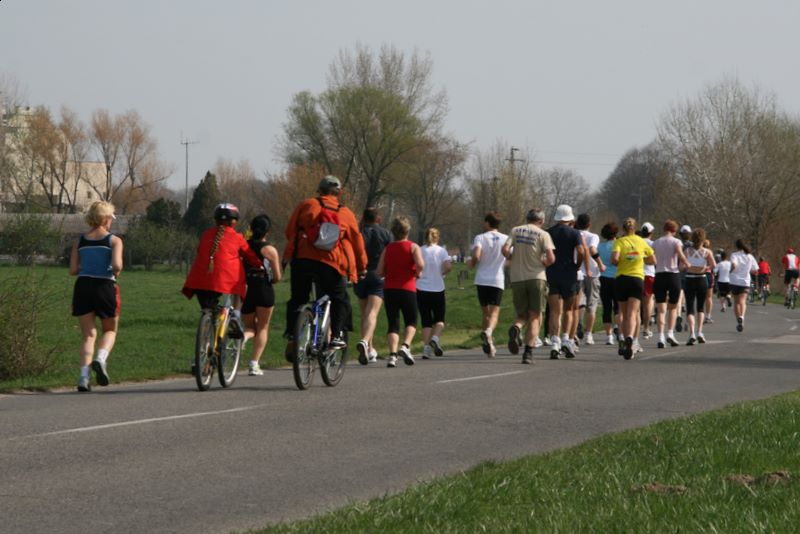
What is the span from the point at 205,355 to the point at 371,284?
484cm

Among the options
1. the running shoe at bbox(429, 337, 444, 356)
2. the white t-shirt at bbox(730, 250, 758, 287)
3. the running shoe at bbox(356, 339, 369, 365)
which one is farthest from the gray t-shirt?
the white t-shirt at bbox(730, 250, 758, 287)

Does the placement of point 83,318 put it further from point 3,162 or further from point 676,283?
point 3,162

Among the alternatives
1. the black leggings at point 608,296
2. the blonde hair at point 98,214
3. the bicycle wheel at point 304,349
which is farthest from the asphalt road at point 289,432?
the black leggings at point 608,296

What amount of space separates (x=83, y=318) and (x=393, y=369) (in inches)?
169

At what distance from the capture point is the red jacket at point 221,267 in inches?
503

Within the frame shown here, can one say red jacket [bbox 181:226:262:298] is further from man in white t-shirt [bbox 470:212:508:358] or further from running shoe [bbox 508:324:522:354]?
man in white t-shirt [bbox 470:212:508:358]

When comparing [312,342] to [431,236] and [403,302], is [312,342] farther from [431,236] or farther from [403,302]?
[431,236]

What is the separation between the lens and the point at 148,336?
2298 cm

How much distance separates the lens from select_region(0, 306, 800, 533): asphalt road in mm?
7008

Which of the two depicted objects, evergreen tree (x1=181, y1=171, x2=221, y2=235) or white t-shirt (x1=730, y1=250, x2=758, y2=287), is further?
evergreen tree (x1=181, y1=171, x2=221, y2=235)

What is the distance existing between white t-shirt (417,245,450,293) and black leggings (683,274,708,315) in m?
5.57

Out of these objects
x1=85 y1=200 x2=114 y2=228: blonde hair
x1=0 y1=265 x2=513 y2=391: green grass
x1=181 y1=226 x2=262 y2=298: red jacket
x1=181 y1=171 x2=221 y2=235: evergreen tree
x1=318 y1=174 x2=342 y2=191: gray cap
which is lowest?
x1=0 y1=265 x2=513 y2=391: green grass

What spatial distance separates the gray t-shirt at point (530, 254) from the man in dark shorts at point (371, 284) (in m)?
1.62

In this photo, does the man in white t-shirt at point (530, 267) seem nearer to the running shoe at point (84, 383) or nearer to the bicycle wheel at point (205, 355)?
the bicycle wheel at point (205, 355)
